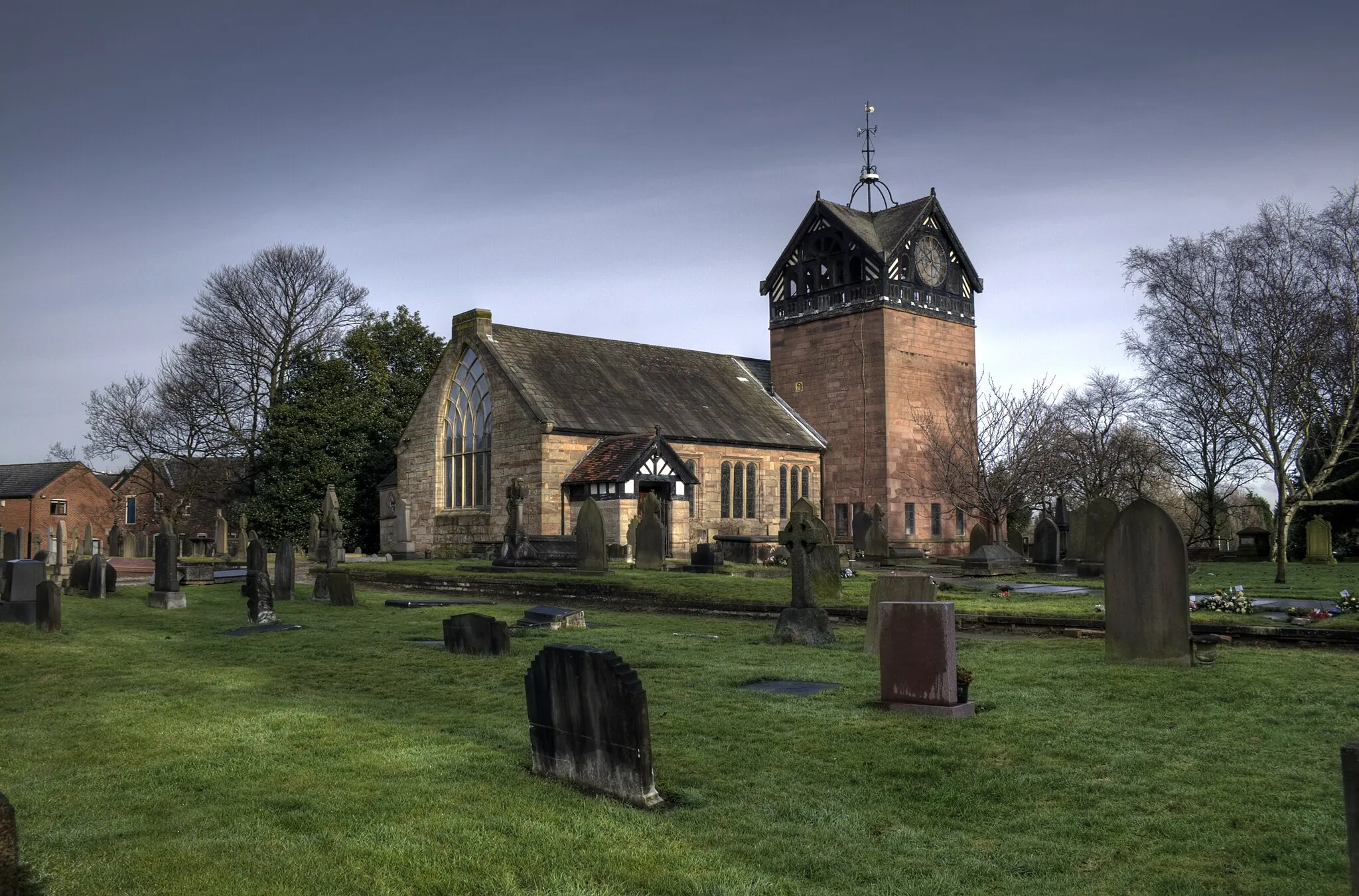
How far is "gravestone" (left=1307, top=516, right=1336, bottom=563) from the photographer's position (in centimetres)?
3047

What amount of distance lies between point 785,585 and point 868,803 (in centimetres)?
Result: 1510

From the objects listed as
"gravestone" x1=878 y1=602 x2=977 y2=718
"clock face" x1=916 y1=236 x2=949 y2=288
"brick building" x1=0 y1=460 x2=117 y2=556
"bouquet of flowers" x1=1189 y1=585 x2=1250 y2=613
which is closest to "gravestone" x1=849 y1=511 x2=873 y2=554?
"clock face" x1=916 y1=236 x2=949 y2=288

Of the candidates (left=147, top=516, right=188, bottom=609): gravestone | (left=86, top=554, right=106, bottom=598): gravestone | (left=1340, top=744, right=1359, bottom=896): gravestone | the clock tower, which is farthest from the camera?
the clock tower

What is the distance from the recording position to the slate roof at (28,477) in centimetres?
6819

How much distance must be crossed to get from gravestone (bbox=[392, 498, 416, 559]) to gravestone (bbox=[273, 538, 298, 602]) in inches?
726

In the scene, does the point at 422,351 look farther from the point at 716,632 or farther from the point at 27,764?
the point at 27,764

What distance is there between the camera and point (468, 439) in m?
39.7

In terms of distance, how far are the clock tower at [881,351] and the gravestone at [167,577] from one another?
2763 cm

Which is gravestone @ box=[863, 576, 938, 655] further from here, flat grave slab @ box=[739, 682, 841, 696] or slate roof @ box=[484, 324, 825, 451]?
slate roof @ box=[484, 324, 825, 451]

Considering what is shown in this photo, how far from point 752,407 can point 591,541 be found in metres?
19.3

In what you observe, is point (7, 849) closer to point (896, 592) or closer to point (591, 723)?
point (591, 723)

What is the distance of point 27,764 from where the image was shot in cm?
718

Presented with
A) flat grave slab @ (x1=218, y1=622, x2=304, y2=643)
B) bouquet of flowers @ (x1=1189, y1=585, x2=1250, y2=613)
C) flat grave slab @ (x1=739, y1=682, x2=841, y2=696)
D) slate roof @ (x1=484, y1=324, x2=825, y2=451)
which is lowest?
flat grave slab @ (x1=218, y1=622, x2=304, y2=643)

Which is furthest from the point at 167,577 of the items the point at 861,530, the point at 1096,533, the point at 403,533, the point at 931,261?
the point at 931,261
